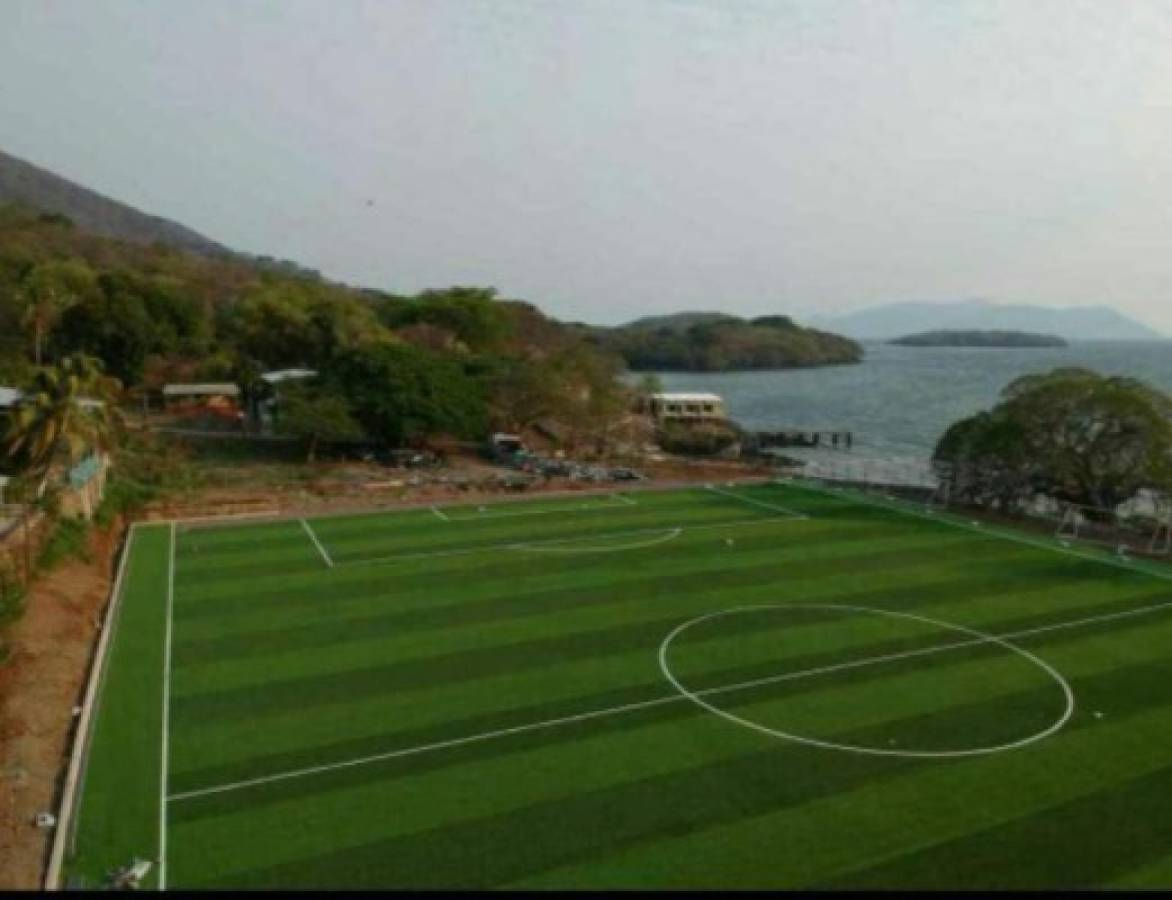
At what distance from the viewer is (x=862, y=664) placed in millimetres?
20047

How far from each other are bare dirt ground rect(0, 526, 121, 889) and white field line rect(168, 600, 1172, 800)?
81.0 inches

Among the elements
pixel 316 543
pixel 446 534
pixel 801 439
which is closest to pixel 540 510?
pixel 446 534

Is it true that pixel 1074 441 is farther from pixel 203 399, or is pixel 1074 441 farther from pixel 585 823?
pixel 203 399

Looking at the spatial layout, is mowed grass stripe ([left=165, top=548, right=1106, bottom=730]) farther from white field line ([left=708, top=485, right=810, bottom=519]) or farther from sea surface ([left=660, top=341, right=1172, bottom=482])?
sea surface ([left=660, top=341, right=1172, bottom=482])

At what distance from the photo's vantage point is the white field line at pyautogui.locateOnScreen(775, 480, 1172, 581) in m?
27.9

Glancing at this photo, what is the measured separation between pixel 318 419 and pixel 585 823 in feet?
114

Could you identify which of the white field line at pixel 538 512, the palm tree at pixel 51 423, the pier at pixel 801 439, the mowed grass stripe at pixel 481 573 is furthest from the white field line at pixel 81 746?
the pier at pixel 801 439

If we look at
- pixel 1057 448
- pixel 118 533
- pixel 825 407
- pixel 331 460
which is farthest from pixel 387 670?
pixel 825 407

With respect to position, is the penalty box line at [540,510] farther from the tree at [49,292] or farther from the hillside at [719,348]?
the hillside at [719,348]

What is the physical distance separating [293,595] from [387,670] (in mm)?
6637

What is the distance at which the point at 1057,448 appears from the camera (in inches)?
1378

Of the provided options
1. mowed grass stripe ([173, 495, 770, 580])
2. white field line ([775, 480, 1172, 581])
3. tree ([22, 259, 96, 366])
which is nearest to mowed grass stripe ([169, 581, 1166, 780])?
white field line ([775, 480, 1172, 581])

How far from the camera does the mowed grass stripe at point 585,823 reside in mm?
12719

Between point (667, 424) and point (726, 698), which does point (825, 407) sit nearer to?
point (667, 424)
